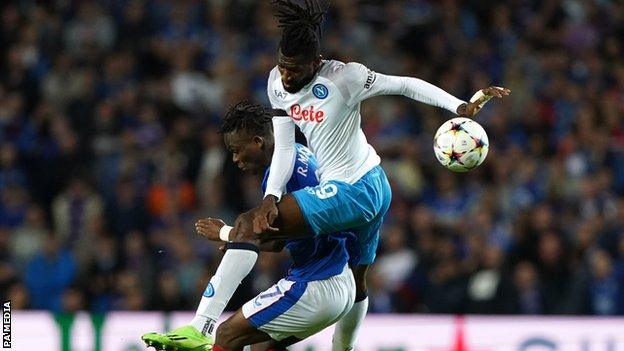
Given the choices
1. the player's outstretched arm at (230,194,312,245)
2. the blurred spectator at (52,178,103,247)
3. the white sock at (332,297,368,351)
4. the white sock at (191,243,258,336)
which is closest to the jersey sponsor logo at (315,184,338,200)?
the player's outstretched arm at (230,194,312,245)

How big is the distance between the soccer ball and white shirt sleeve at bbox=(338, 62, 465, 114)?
0.25 metres

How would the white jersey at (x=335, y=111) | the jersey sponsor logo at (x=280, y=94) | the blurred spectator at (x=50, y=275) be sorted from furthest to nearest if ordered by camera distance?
the blurred spectator at (x=50, y=275) → the jersey sponsor logo at (x=280, y=94) → the white jersey at (x=335, y=111)

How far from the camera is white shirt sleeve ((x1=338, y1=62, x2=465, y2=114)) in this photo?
20.0 feet

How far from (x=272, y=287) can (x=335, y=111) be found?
2.95 ft

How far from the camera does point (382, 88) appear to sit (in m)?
6.14

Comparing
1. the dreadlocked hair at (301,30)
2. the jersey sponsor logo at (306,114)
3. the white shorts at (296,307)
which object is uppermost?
the dreadlocked hair at (301,30)

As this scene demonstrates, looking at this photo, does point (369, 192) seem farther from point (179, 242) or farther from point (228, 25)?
point (228, 25)

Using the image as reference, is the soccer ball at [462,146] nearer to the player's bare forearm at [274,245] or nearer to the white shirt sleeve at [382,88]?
the white shirt sleeve at [382,88]

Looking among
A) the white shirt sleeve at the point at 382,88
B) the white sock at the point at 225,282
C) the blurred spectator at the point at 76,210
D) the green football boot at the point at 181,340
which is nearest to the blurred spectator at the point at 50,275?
Answer: the blurred spectator at the point at 76,210

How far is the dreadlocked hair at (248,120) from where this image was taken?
20.6ft

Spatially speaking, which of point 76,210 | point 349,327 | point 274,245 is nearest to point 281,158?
point 274,245

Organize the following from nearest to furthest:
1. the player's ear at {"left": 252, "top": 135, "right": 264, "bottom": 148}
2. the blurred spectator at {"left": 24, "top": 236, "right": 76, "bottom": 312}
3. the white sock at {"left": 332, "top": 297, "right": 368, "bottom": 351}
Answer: the player's ear at {"left": 252, "top": 135, "right": 264, "bottom": 148}, the white sock at {"left": 332, "top": 297, "right": 368, "bottom": 351}, the blurred spectator at {"left": 24, "top": 236, "right": 76, "bottom": 312}

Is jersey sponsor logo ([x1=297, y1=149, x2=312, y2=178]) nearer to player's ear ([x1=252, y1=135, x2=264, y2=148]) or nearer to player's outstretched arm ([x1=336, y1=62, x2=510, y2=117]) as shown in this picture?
player's ear ([x1=252, y1=135, x2=264, y2=148])

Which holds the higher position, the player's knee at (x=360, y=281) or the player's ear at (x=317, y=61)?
the player's ear at (x=317, y=61)
